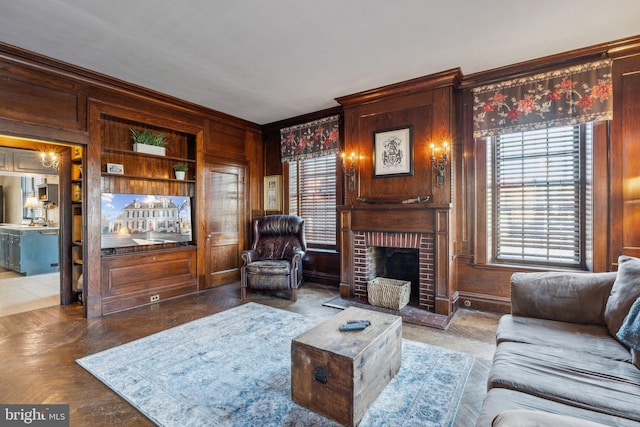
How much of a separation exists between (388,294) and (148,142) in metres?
3.76

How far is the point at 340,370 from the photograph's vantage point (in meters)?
1.67

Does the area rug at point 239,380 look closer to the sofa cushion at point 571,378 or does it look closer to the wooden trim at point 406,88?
the sofa cushion at point 571,378

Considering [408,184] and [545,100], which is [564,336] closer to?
[408,184]

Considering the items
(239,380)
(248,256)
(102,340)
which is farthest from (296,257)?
(102,340)

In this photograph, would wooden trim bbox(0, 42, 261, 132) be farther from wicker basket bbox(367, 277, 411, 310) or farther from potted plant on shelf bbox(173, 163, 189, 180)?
wicker basket bbox(367, 277, 411, 310)

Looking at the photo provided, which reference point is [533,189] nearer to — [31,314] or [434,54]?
[434,54]

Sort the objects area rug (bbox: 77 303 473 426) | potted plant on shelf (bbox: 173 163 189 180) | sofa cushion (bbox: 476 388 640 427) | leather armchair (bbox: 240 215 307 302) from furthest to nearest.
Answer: potted plant on shelf (bbox: 173 163 189 180) → leather armchair (bbox: 240 215 307 302) → area rug (bbox: 77 303 473 426) → sofa cushion (bbox: 476 388 640 427)

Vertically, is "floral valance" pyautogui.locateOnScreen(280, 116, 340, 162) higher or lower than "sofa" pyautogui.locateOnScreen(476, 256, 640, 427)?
higher

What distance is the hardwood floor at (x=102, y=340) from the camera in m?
1.93

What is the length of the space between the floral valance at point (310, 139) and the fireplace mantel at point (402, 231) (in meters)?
1.16

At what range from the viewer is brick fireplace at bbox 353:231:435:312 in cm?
365

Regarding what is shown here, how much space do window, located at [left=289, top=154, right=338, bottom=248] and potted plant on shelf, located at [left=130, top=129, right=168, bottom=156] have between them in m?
2.07

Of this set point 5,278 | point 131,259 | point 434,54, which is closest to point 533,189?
point 434,54

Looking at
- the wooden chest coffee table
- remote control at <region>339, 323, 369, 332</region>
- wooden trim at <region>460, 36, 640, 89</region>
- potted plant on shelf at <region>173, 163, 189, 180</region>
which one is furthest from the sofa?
potted plant on shelf at <region>173, 163, 189, 180</region>
